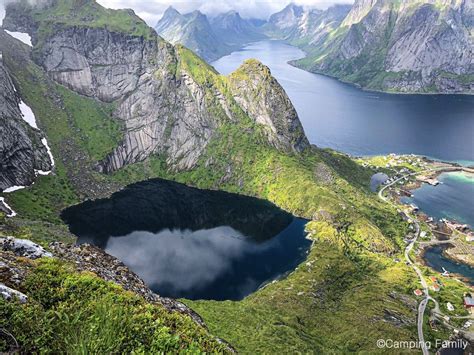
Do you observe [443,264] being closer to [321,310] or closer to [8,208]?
[321,310]

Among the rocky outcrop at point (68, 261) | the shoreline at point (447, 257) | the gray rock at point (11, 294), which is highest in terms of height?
the gray rock at point (11, 294)

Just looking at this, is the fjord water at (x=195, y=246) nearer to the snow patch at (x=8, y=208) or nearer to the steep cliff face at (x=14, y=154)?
the snow patch at (x=8, y=208)

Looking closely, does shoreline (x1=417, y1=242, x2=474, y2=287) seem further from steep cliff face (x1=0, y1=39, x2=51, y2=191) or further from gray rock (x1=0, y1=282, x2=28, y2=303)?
steep cliff face (x1=0, y1=39, x2=51, y2=191)

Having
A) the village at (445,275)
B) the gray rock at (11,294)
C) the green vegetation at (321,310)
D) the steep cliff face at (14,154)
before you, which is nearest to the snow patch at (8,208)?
the steep cliff face at (14,154)

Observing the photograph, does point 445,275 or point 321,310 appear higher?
point 321,310

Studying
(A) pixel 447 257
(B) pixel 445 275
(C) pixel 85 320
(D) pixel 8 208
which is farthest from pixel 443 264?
(D) pixel 8 208

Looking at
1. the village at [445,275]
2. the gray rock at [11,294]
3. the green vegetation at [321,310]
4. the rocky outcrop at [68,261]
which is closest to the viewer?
the gray rock at [11,294]

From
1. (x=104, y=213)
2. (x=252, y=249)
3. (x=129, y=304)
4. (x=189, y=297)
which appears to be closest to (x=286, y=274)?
(x=252, y=249)
